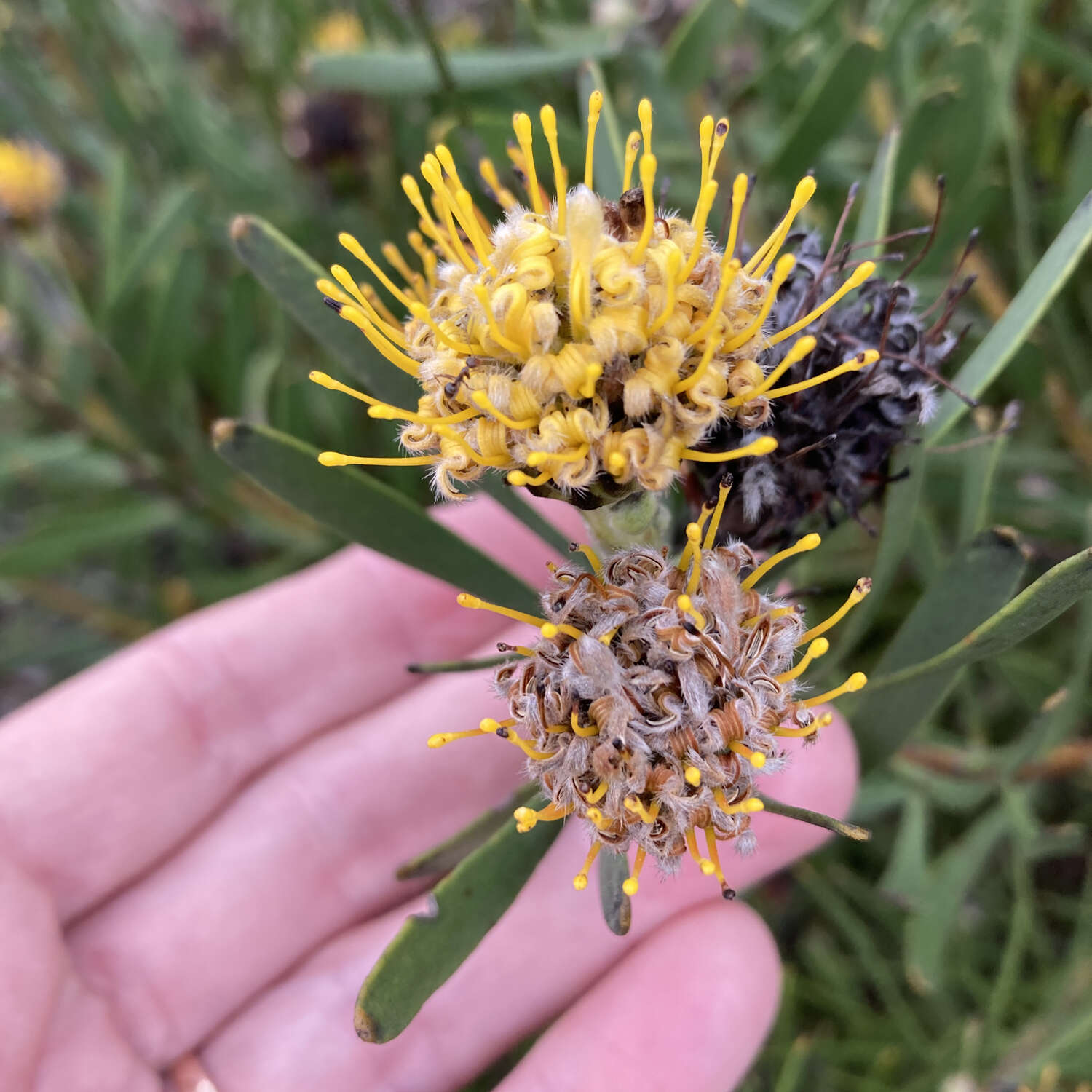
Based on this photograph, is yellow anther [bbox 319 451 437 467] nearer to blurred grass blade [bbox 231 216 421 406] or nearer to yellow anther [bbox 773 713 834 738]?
blurred grass blade [bbox 231 216 421 406]

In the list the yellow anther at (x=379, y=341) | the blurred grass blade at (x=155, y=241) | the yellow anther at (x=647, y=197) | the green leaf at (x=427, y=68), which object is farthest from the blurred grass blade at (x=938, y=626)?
the blurred grass blade at (x=155, y=241)

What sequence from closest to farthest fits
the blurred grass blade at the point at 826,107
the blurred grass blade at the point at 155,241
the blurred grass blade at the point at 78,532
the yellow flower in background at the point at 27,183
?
the blurred grass blade at the point at 826,107 < the blurred grass blade at the point at 155,241 < the blurred grass blade at the point at 78,532 < the yellow flower in background at the point at 27,183

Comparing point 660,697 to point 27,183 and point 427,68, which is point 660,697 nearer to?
point 427,68

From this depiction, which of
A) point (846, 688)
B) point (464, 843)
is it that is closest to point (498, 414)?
point (846, 688)

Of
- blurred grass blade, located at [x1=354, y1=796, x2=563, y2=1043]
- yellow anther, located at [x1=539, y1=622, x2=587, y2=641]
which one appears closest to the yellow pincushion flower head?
yellow anther, located at [x1=539, y1=622, x2=587, y2=641]

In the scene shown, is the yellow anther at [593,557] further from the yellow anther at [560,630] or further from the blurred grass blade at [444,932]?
the blurred grass blade at [444,932]

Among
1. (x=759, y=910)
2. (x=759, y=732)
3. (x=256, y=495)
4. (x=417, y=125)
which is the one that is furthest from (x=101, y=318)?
(x=759, y=910)
